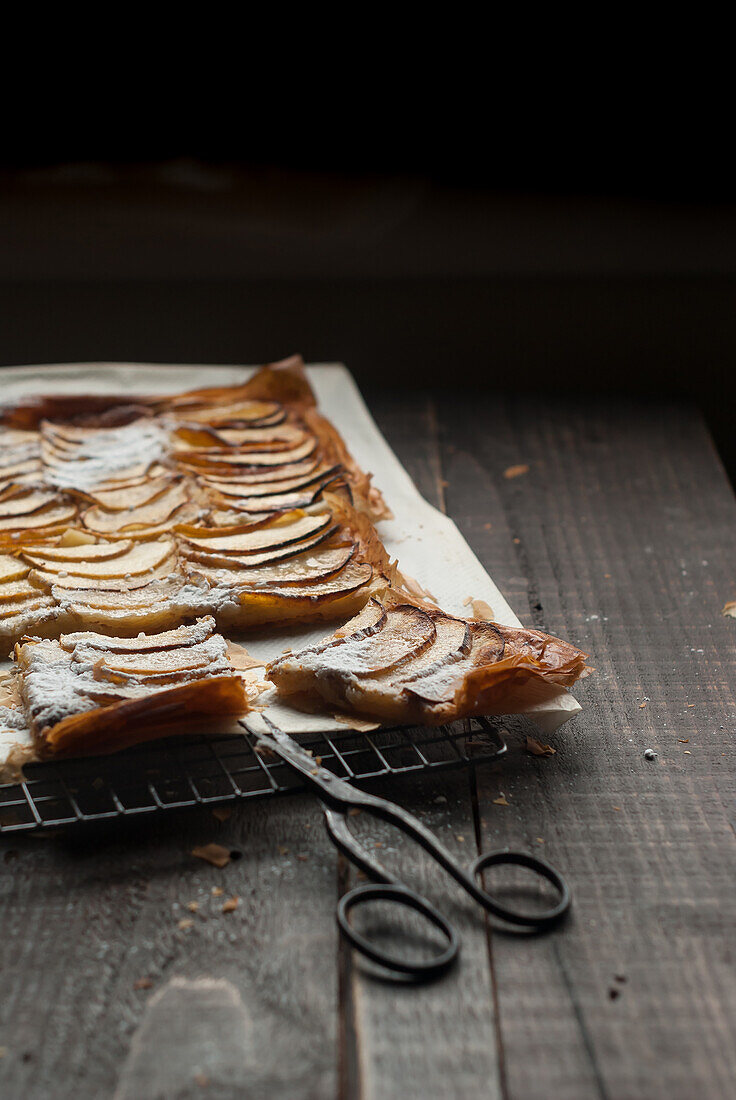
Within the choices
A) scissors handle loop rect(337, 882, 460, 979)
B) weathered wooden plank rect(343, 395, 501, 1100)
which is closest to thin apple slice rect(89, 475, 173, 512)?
weathered wooden plank rect(343, 395, 501, 1100)

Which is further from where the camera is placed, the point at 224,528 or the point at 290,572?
the point at 224,528

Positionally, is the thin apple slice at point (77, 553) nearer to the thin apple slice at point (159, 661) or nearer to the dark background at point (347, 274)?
the thin apple slice at point (159, 661)

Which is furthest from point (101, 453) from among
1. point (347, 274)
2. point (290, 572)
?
point (347, 274)

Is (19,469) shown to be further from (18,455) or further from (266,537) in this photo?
(266,537)

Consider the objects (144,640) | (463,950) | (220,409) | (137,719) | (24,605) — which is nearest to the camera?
(463,950)

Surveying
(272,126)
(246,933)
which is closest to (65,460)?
(246,933)

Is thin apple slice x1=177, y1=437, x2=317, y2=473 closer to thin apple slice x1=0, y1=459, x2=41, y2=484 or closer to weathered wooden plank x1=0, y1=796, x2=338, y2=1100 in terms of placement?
thin apple slice x1=0, y1=459, x2=41, y2=484

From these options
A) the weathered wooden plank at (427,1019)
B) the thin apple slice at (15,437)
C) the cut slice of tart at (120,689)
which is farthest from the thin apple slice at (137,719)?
the thin apple slice at (15,437)

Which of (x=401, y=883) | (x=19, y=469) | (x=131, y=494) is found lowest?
(x=401, y=883)
